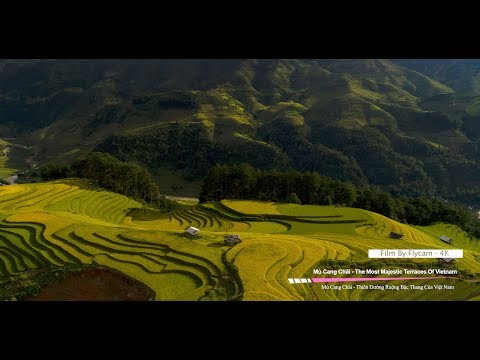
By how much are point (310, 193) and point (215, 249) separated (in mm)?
21099

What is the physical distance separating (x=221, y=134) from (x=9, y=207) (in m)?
85.2

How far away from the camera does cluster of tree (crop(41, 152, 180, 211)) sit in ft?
132

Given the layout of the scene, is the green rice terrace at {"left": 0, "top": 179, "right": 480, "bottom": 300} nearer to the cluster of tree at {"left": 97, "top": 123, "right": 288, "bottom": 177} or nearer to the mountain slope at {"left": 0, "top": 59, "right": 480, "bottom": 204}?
the mountain slope at {"left": 0, "top": 59, "right": 480, "bottom": 204}

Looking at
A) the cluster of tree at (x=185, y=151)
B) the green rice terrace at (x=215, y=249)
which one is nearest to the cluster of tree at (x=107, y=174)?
the green rice terrace at (x=215, y=249)

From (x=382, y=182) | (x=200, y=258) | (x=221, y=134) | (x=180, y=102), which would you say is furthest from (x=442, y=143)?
(x=200, y=258)

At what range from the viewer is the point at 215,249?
19844mm

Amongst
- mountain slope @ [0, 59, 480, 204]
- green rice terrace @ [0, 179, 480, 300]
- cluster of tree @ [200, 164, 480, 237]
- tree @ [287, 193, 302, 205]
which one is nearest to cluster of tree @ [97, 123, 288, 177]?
mountain slope @ [0, 59, 480, 204]

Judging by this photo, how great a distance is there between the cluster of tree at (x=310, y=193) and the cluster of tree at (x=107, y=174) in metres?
6.95

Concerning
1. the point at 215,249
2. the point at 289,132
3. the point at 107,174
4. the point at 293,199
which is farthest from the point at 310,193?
the point at 289,132

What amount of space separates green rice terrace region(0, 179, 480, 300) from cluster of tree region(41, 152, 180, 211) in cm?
829

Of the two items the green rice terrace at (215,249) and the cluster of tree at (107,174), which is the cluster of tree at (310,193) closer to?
the cluster of tree at (107,174)

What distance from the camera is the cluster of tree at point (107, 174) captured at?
40.1 metres

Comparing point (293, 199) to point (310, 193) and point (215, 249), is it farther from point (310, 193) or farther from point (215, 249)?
point (215, 249)

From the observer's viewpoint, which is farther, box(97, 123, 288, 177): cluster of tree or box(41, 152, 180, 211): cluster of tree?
box(97, 123, 288, 177): cluster of tree
